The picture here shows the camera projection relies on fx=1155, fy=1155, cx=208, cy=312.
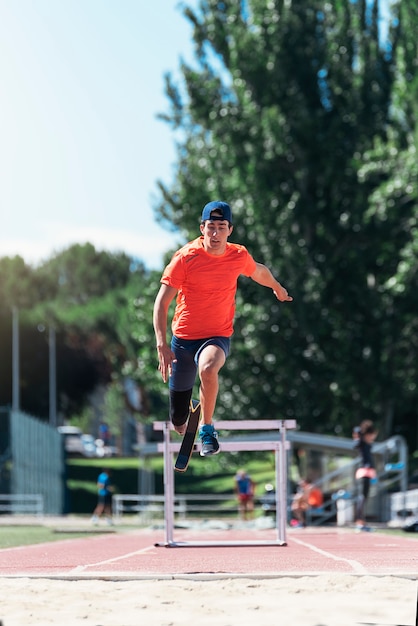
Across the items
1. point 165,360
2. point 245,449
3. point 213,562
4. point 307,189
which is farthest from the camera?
point 307,189

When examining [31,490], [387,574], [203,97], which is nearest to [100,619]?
[387,574]

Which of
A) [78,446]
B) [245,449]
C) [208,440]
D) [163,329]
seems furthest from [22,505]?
[78,446]

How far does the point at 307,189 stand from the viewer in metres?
38.8

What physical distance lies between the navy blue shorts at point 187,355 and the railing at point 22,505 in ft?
104

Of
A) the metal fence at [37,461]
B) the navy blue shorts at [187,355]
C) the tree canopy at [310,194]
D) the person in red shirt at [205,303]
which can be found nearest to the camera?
the person in red shirt at [205,303]

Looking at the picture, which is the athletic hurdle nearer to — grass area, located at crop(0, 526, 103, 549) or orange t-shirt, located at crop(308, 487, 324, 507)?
grass area, located at crop(0, 526, 103, 549)

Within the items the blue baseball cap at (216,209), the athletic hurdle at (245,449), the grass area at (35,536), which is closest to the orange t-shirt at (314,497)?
the grass area at (35,536)

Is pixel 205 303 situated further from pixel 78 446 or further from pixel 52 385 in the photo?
pixel 78 446

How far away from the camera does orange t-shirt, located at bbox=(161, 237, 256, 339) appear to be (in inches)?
376

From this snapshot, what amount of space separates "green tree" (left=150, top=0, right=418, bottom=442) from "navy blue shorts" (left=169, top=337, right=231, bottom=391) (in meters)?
26.0

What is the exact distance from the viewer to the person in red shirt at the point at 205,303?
31.1ft

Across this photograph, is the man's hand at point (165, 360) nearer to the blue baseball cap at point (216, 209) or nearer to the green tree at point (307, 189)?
the blue baseball cap at point (216, 209)

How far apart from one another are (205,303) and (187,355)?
1.74 ft

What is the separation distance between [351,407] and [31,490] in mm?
15143
